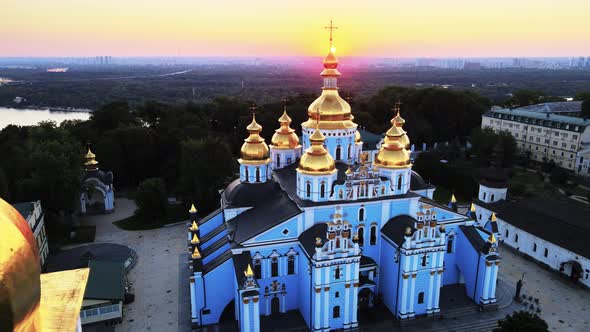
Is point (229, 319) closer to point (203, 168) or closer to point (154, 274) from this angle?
point (154, 274)

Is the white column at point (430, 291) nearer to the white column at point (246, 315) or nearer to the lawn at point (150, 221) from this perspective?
the white column at point (246, 315)

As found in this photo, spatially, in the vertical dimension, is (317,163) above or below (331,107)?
below

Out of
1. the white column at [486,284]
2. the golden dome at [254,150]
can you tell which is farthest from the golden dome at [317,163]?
the white column at [486,284]

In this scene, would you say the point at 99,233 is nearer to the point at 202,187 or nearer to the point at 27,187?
the point at 27,187

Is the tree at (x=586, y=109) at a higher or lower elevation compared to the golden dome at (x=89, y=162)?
higher

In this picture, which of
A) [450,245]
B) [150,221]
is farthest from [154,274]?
[450,245]
